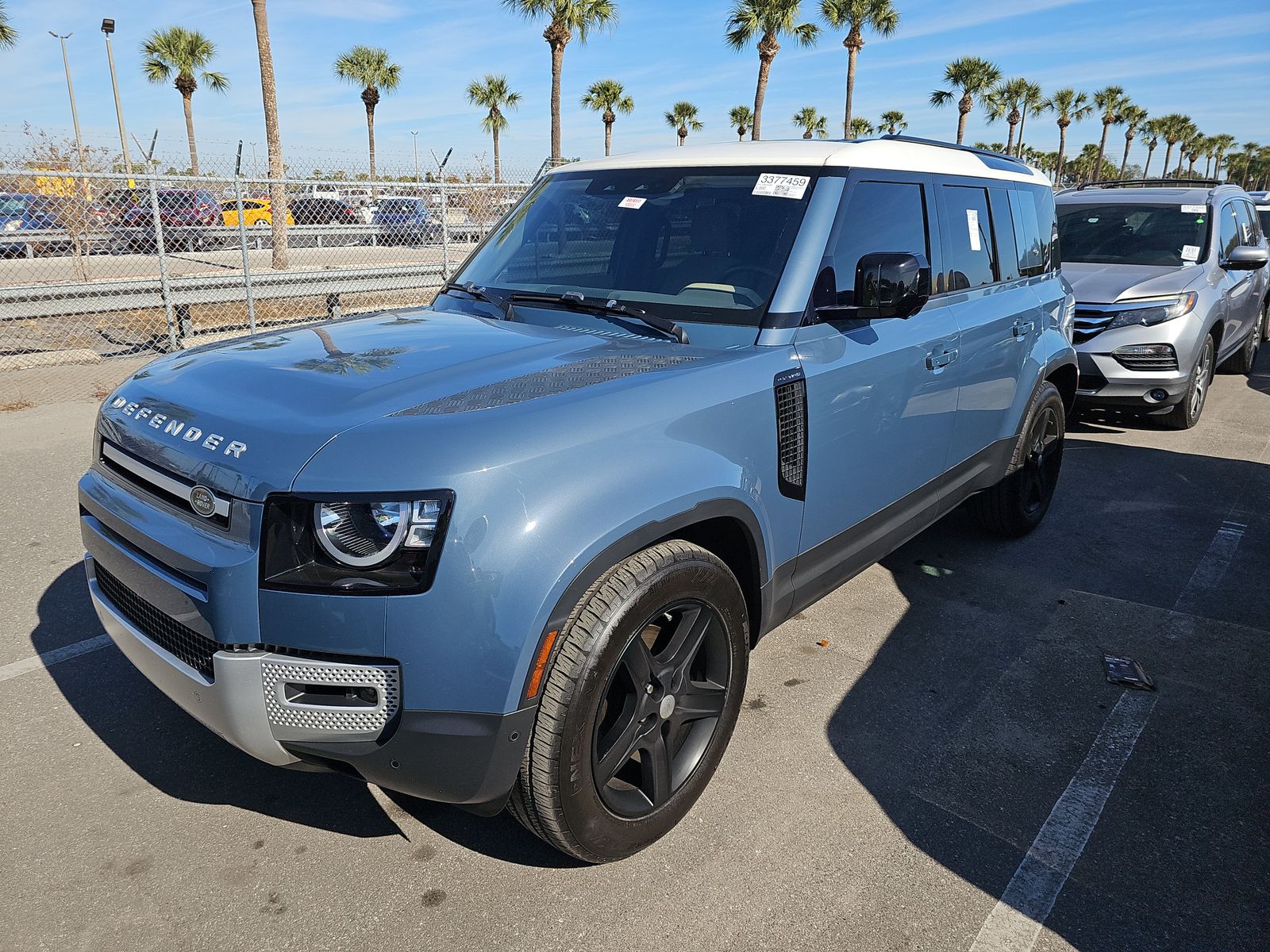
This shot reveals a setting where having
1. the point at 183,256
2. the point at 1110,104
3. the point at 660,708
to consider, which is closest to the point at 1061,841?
the point at 660,708

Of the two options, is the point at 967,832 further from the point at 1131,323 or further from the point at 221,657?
the point at 1131,323

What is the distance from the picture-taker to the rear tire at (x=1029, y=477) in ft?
15.5

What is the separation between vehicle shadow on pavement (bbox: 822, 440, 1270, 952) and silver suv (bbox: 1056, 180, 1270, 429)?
2.03 m

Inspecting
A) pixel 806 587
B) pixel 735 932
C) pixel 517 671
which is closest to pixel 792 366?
pixel 806 587

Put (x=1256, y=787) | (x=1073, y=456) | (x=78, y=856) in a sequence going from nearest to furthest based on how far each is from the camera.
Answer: (x=78, y=856)
(x=1256, y=787)
(x=1073, y=456)

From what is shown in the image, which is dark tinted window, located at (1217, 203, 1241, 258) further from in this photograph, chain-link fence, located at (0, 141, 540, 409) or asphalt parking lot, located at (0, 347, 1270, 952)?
chain-link fence, located at (0, 141, 540, 409)

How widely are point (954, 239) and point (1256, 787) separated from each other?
2341 millimetres

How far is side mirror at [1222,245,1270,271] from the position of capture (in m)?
7.63

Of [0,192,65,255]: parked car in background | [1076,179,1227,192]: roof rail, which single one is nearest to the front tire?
[1076,179,1227,192]: roof rail

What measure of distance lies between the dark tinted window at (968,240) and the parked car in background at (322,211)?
980 centimetres

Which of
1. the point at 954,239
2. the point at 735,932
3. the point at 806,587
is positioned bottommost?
the point at 735,932

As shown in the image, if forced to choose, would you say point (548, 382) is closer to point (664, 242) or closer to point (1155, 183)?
point (664, 242)

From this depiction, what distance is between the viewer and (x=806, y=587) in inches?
121

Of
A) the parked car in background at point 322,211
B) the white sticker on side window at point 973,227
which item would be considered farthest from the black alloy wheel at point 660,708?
the parked car in background at point 322,211
